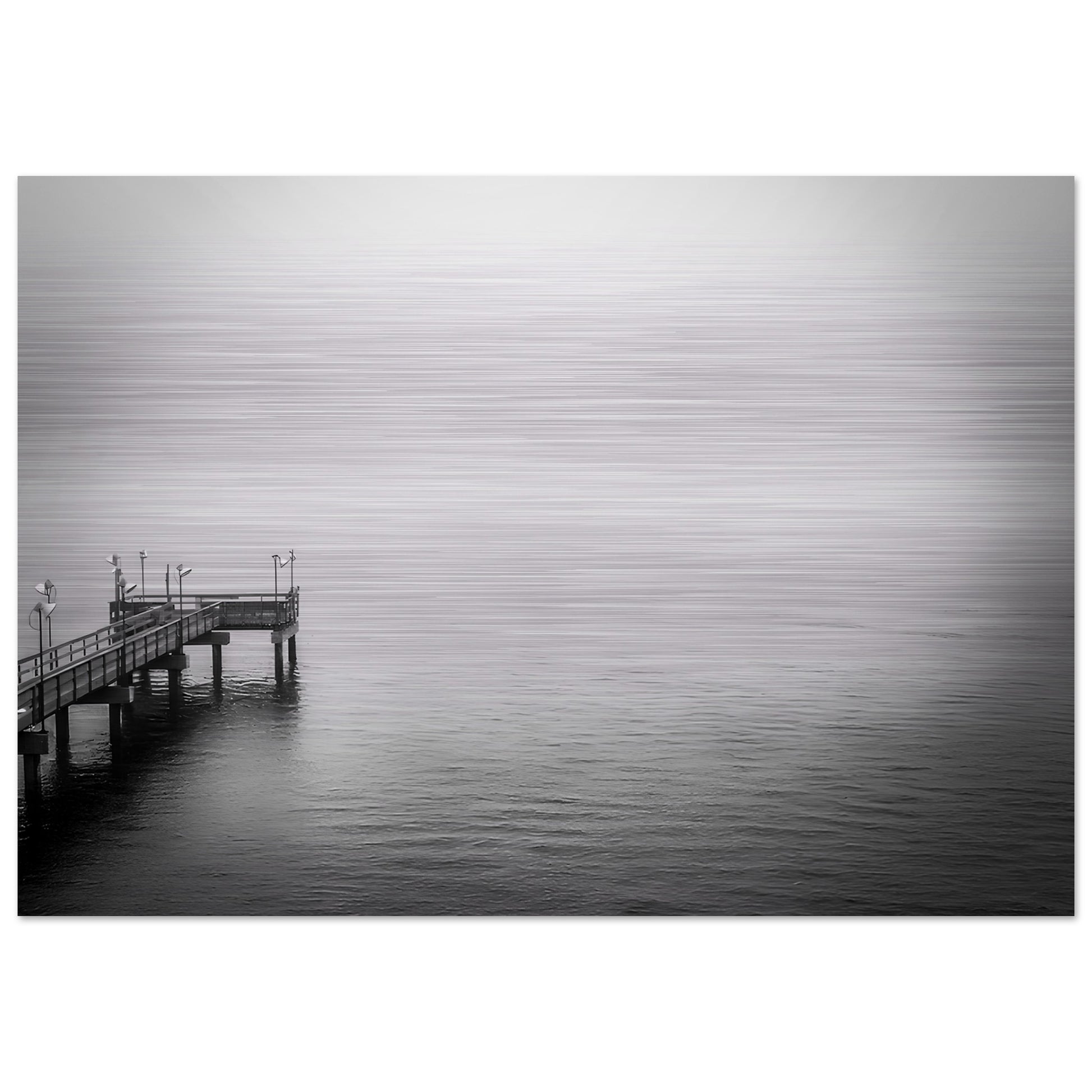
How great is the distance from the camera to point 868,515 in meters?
7.37

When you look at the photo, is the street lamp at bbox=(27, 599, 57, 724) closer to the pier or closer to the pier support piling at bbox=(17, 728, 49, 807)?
the pier

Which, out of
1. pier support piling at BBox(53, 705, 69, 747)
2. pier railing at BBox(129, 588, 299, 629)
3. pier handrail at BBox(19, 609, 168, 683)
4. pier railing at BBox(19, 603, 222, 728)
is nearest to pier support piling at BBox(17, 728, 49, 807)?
pier railing at BBox(19, 603, 222, 728)

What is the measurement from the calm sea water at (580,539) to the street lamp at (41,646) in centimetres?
13

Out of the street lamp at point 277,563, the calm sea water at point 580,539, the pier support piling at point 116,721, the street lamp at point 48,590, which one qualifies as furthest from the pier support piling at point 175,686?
the street lamp at point 48,590

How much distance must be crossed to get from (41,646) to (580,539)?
3.67 m

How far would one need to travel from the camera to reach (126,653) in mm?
9023

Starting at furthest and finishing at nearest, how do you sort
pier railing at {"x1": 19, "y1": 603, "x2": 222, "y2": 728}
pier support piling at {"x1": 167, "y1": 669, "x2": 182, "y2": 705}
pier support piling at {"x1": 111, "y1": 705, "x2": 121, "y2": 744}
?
1. pier support piling at {"x1": 167, "y1": 669, "x2": 182, "y2": 705}
2. pier support piling at {"x1": 111, "y1": 705, "x2": 121, "y2": 744}
3. pier railing at {"x1": 19, "y1": 603, "x2": 222, "y2": 728}

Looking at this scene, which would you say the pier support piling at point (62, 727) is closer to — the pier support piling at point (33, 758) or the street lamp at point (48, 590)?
the pier support piling at point (33, 758)

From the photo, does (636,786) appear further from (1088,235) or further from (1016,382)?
(1088,235)

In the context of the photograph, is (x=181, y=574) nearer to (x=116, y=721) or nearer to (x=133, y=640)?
(x=133, y=640)

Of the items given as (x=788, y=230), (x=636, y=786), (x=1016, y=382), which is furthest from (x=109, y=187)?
(x=1016, y=382)

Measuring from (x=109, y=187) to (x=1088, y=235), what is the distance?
6.14 m

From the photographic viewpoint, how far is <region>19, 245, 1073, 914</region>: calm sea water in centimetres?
680

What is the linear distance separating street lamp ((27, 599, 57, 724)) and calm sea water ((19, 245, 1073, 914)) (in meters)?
0.13
